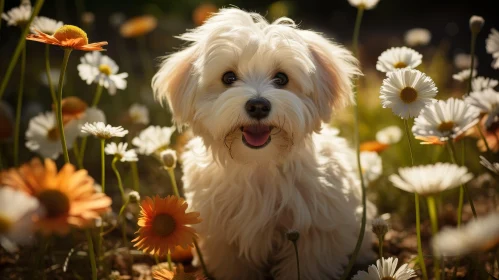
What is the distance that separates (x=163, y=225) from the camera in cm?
186

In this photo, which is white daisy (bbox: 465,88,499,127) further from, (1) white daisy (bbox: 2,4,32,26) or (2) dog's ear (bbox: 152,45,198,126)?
(1) white daisy (bbox: 2,4,32,26)

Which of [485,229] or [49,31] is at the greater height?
[49,31]

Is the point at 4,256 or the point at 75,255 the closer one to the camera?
the point at 75,255

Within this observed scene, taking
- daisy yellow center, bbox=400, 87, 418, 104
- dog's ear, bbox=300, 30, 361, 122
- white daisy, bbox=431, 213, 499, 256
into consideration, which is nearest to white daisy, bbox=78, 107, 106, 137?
dog's ear, bbox=300, 30, 361, 122

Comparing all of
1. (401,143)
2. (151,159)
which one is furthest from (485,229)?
(151,159)

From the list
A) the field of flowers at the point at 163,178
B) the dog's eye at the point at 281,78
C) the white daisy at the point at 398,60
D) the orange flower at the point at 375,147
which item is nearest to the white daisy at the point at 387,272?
the field of flowers at the point at 163,178

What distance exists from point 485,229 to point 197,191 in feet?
5.21

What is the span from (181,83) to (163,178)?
1.46 m

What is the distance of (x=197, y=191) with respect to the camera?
253 cm

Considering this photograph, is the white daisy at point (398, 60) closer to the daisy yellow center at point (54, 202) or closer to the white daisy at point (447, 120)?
the white daisy at point (447, 120)

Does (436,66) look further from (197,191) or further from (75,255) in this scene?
(75,255)

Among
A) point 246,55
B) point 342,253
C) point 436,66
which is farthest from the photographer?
point 436,66

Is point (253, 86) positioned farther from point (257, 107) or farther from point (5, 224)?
point (5, 224)

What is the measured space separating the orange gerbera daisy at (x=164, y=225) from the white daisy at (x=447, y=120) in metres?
0.88
